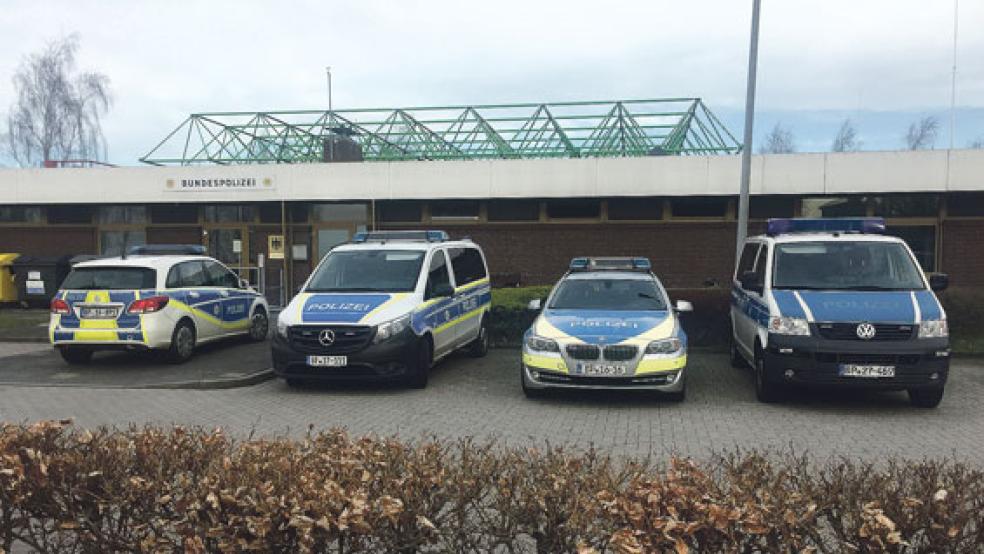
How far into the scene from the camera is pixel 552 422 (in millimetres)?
7316

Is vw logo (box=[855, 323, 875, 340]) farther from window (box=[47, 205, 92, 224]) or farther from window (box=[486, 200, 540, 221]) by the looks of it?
window (box=[47, 205, 92, 224])

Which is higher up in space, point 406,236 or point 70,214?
point 70,214

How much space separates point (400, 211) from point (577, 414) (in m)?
11.4

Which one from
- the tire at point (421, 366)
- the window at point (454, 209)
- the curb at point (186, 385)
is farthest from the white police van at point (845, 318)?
the window at point (454, 209)

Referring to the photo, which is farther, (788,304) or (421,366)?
(421,366)

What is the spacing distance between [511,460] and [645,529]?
2.54ft

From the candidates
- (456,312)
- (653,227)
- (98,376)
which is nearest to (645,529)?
(456,312)

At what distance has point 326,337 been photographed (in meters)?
8.54

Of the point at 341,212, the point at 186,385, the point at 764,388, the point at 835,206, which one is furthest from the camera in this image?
the point at 341,212

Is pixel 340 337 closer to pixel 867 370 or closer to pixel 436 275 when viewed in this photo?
pixel 436 275

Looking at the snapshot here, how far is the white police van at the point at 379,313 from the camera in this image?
28.0 feet

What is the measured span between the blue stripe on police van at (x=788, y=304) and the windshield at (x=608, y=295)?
139cm

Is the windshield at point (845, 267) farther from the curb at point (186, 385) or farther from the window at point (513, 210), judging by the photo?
the window at point (513, 210)

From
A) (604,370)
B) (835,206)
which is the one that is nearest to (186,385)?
(604,370)
